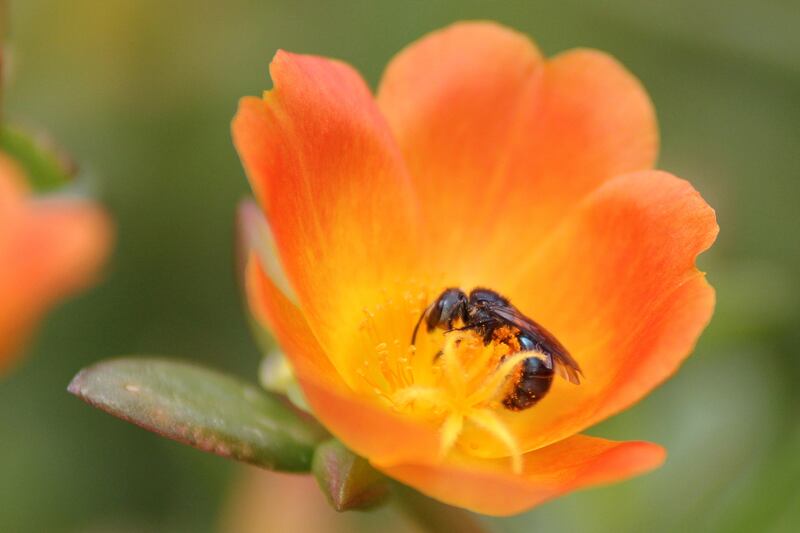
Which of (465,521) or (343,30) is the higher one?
(343,30)

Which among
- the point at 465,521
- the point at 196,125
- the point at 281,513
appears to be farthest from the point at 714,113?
the point at 465,521

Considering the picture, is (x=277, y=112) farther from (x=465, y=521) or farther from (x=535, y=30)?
(x=535, y=30)

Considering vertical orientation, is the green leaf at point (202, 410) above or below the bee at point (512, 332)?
below

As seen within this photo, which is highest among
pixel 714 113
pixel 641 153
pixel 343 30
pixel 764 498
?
pixel 714 113

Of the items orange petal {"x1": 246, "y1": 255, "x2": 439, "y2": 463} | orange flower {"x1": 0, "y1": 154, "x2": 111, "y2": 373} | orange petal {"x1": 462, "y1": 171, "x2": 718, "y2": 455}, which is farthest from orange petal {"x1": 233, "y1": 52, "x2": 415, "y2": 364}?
orange flower {"x1": 0, "y1": 154, "x2": 111, "y2": 373}

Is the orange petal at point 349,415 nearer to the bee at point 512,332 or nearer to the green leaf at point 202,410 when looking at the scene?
the green leaf at point 202,410

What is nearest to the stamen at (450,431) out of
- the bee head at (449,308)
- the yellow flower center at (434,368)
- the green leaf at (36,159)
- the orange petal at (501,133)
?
the yellow flower center at (434,368)

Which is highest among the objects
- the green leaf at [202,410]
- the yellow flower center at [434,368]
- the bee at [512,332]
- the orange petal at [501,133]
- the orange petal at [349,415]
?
the orange petal at [501,133]
